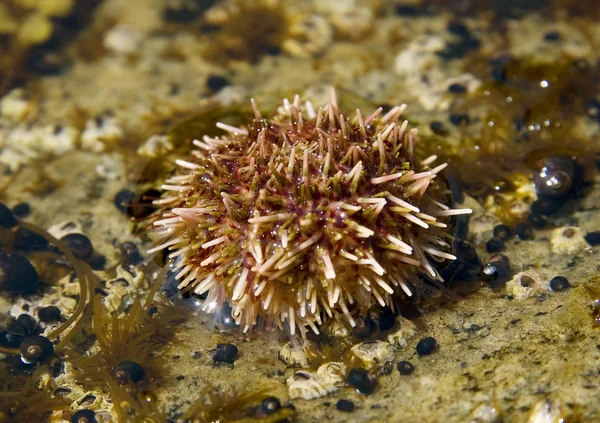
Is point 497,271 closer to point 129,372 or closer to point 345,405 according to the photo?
point 345,405

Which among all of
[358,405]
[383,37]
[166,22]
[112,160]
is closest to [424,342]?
[358,405]

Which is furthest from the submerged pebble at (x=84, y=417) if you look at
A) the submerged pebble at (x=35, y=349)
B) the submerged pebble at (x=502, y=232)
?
the submerged pebble at (x=502, y=232)

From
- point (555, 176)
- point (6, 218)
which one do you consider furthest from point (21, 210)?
point (555, 176)

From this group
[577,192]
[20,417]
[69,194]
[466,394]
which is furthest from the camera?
[69,194]

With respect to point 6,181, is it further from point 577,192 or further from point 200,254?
point 577,192

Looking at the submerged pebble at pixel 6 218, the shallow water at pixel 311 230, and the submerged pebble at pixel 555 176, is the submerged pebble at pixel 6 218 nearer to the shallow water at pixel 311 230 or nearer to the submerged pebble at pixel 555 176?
the shallow water at pixel 311 230

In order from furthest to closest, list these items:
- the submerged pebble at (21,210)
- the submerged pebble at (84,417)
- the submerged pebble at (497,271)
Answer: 1. the submerged pebble at (21,210)
2. the submerged pebble at (497,271)
3. the submerged pebble at (84,417)

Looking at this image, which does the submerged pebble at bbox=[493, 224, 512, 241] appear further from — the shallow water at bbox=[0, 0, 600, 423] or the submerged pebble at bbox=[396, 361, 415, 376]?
the submerged pebble at bbox=[396, 361, 415, 376]
